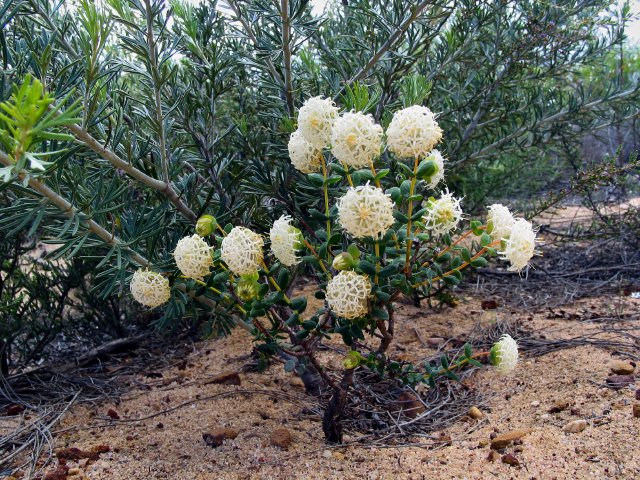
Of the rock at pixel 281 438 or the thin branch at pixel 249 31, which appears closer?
the rock at pixel 281 438

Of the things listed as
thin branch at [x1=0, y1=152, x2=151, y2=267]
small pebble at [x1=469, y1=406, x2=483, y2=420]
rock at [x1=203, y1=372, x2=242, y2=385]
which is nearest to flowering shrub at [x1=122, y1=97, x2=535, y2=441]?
thin branch at [x1=0, y1=152, x2=151, y2=267]

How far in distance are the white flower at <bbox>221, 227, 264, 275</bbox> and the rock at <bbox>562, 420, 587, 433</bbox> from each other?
134cm

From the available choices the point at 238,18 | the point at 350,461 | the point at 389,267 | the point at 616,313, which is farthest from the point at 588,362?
the point at 238,18

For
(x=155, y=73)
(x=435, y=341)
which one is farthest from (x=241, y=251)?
(x=435, y=341)

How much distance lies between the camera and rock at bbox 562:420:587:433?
2152mm

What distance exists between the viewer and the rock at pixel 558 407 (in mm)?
2364

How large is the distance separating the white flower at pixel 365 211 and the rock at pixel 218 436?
118 centimetres

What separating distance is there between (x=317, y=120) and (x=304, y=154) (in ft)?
0.48

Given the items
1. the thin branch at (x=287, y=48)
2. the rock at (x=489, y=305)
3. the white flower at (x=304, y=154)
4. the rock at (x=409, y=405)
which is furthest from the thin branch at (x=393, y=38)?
the rock at (x=489, y=305)

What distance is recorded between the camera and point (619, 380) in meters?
2.47

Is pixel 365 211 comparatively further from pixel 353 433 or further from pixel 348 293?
pixel 353 433

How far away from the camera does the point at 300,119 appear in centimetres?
167

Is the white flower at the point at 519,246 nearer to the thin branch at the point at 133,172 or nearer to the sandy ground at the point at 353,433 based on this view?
the sandy ground at the point at 353,433

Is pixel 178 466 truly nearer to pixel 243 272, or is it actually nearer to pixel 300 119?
pixel 243 272
